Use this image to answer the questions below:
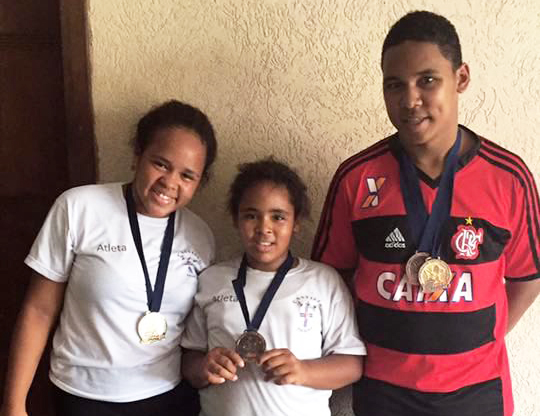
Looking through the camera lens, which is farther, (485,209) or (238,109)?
(238,109)

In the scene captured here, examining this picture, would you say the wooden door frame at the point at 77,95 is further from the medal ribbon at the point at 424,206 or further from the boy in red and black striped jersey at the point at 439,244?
the medal ribbon at the point at 424,206

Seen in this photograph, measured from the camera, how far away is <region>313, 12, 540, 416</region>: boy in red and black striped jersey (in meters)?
1.44

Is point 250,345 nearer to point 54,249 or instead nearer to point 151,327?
point 151,327

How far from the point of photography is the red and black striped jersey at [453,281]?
146 centimetres

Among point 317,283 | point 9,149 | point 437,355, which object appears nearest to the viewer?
point 437,355

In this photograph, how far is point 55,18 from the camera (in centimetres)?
186

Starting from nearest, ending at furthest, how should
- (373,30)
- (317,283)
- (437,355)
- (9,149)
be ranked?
(437,355), (317,283), (373,30), (9,149)

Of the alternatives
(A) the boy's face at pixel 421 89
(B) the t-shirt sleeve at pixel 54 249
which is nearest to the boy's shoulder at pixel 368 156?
(A) the boy's face at pixel 421 89

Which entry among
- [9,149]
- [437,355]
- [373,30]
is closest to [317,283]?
[437,355]

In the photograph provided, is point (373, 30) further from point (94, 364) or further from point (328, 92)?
point (94, 364)

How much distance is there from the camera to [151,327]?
1.51 meters

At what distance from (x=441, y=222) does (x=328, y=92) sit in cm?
63

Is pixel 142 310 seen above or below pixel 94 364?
above

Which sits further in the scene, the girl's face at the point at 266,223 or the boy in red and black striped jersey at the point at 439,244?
the girl's face at the point at 266,223
